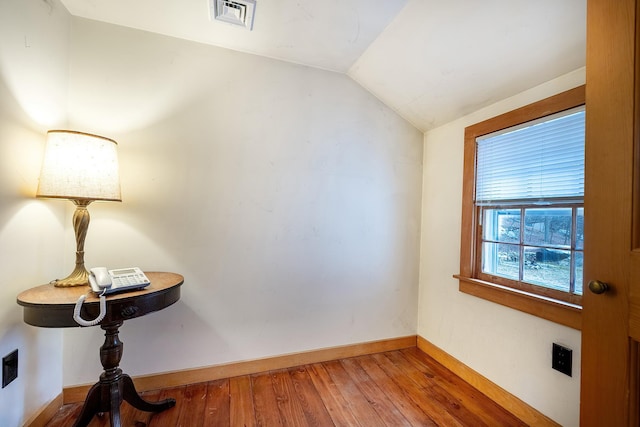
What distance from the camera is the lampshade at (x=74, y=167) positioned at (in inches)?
46.7

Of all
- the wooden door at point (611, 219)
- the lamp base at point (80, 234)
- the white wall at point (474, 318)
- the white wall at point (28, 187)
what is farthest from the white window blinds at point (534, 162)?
the white wall at point (28, 187)

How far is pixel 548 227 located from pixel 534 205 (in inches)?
5.5

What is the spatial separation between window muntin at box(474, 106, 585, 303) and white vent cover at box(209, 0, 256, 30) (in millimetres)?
1642

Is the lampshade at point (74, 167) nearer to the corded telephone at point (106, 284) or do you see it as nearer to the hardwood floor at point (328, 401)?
the corded telephone at point (106, 284)

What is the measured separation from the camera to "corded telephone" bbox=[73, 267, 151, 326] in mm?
1054

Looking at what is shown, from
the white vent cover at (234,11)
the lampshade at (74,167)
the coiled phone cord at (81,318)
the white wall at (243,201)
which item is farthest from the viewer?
the white wall at (243,201)

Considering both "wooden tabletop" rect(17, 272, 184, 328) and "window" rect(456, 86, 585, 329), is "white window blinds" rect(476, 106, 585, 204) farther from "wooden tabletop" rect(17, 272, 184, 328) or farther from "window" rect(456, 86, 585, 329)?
"wooden tabletop" rect(17, 272, 184, 328)

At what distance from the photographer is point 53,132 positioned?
3.94ft

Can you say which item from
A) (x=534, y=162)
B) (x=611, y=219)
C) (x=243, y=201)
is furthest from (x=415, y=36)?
(x=243, y=201)

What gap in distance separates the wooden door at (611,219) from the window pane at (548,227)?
512mm

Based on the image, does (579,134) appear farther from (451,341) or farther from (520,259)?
(451,341)

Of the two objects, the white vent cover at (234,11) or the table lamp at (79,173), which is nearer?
the table lamp at (79,173)

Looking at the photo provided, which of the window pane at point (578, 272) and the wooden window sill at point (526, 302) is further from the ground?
the window pane at point (578, 272)

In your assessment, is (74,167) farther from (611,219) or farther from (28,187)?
(611,219)
